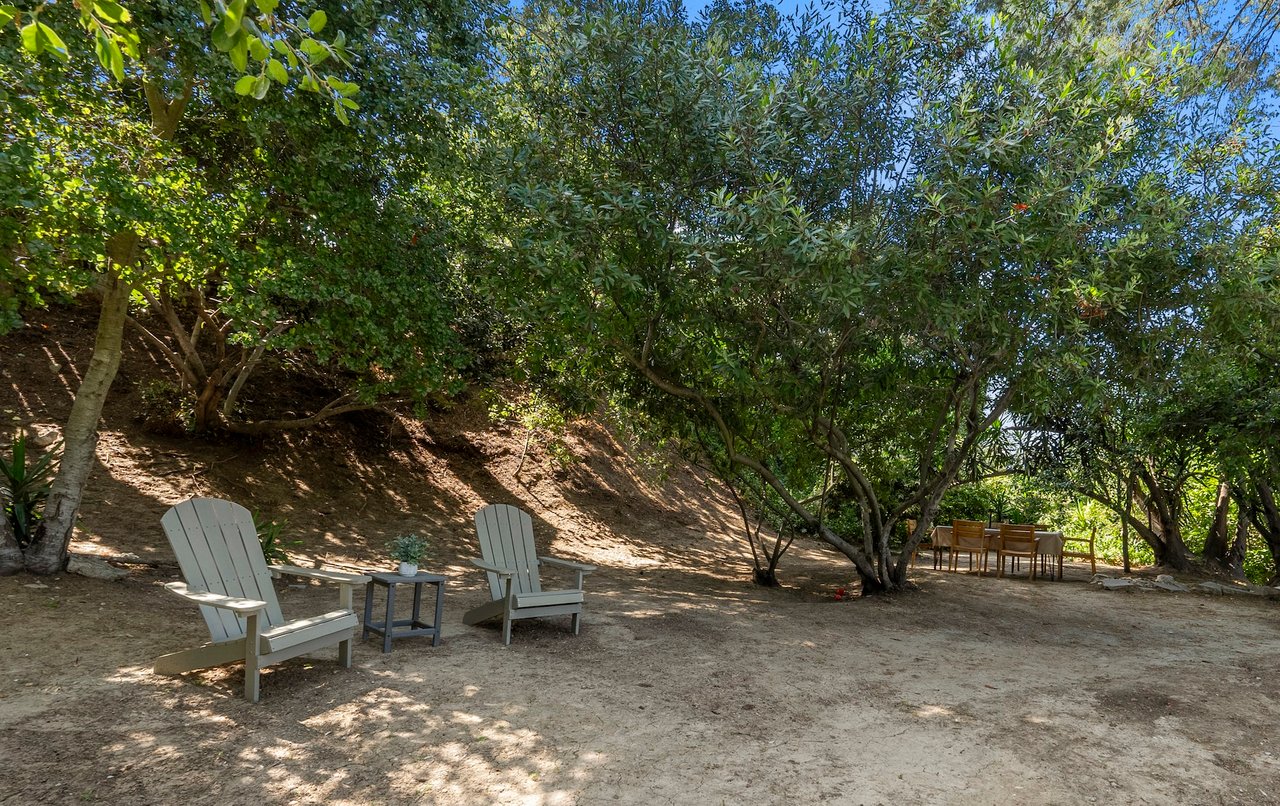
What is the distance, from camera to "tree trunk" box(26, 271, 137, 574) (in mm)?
→ 5371

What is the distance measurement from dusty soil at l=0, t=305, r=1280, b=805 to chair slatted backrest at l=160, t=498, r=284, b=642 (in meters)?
0.31

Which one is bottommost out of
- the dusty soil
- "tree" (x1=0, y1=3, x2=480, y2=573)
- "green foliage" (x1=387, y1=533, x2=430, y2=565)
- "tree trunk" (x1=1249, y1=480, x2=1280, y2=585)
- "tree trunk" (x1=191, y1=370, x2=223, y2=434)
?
the dusty soil

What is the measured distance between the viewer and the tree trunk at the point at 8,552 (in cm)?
520

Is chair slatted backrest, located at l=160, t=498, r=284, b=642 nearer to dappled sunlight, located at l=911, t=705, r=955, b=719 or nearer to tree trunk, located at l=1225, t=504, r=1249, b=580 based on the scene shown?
dappled sunlight, located at l=911, t=705, r=955, b=719

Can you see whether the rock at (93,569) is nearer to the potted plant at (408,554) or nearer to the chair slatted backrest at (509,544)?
the potted plant at (408,554)

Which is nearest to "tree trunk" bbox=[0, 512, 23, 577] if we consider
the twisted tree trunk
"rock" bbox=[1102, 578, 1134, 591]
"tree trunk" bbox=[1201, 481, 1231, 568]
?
the twisted tree trunk

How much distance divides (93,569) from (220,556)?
2.65 meters

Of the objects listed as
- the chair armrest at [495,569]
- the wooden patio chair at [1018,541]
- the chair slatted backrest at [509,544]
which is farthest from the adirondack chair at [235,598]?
the wooden patio chair at [1018,541]

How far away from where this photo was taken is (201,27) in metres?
4.68

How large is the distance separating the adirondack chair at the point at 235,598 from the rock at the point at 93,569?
8.00 ft

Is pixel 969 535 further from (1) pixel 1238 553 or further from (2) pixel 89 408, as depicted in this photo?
(2) pixel 89 408

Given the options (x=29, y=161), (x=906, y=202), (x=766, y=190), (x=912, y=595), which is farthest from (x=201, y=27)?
(x=912, y=595)

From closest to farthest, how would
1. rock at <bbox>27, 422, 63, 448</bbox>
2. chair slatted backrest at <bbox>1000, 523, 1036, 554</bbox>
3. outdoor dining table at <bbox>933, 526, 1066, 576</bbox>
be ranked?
rock at <bbox>27, 422, 63, 448</bbox>
chair slatted backrest at <bbox>1000, 523, 1036, 554</bbox>
outdoor dining table at <bbox>933, 526, 1066, 576</bbox>

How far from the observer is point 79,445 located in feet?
18.0
